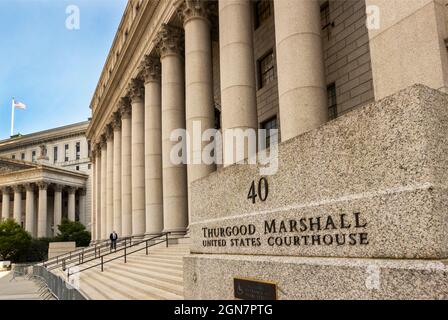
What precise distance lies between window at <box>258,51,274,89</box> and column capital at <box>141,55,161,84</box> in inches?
370

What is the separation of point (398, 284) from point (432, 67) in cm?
547

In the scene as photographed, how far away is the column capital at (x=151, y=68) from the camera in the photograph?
29016 mm

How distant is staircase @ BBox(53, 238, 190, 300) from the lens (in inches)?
490

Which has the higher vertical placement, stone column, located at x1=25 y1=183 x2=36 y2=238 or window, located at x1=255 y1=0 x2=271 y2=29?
window, located at x1=255 y1=0 x2=271 y2=29

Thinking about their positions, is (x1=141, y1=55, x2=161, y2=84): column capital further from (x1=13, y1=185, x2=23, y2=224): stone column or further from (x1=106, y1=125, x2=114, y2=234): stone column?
(x1=13, y1=185, x2=23, y2=224): stone column

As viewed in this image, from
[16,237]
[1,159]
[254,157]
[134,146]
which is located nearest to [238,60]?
[254,157]

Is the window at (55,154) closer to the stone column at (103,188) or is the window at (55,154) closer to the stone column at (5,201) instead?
the stone column at (5,201)

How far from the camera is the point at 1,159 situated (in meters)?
86.7


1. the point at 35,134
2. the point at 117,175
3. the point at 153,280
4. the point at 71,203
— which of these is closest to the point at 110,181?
the point at 117,175

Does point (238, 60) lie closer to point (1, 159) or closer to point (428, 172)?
point (428, 172)

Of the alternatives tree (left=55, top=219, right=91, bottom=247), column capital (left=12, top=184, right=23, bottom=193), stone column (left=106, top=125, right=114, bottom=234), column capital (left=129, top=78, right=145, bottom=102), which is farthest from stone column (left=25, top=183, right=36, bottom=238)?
column capital (left=129, top=78, right=145, bottom=102)

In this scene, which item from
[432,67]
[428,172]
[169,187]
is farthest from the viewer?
[169,187]

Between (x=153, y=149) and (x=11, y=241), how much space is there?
4784 centimetres

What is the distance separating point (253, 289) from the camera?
228 inches
